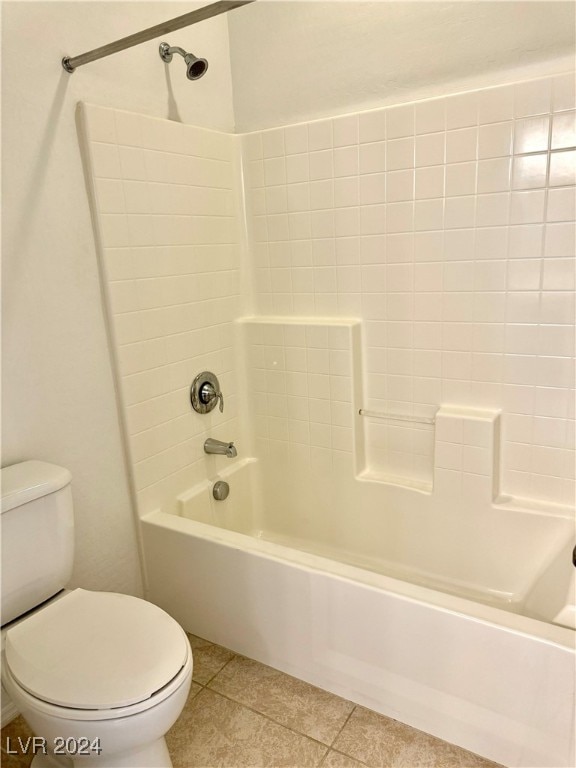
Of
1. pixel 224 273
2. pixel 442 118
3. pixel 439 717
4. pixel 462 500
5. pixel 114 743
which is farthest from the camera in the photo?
pixel 224 273

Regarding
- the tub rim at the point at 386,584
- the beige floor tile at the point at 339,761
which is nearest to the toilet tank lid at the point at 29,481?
the tub rim at the point at 386,584

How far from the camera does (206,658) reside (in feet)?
6.07

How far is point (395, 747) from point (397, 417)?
1.04m

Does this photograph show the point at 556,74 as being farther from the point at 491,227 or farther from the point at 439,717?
the point at 439,717

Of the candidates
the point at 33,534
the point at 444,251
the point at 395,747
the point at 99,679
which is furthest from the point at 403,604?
the point at 444,251

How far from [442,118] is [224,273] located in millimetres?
946

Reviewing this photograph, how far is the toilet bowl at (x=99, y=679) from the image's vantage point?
1.16 meters

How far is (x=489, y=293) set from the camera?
5.82ft

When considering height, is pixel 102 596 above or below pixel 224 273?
below

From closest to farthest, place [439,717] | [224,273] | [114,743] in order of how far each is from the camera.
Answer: [114,743], [439,717], [224,273]

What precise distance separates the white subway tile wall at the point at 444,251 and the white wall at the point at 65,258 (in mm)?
587

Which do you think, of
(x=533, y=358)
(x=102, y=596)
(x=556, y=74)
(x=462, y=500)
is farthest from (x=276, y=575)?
(x=556, y=74)

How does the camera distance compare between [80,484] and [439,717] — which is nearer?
[439,717]

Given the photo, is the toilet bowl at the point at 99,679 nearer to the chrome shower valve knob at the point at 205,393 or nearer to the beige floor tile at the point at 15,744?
the beige floor tile at the point at 15,744
